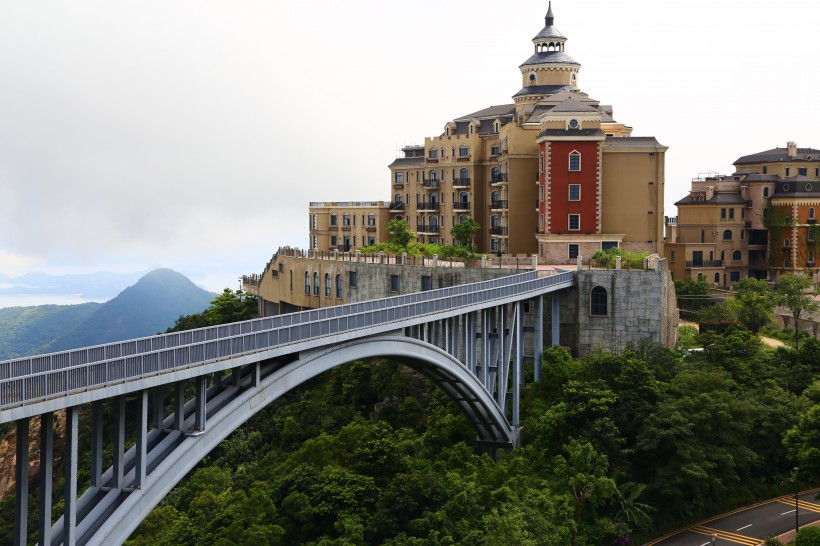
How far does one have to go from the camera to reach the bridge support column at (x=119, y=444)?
22781 mm

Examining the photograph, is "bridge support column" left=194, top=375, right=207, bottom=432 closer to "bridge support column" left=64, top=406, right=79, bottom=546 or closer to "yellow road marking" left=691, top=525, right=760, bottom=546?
"bridge support column" left=64, top=406, right=79, bottom=546

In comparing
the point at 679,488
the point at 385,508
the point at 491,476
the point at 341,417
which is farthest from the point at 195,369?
the point at 341,417

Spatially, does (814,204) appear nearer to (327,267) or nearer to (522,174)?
(522,174)

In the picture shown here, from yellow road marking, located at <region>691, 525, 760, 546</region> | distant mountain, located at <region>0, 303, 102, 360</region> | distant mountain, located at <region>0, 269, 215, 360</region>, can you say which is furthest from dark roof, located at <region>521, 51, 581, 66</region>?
distant mountain, located at <region>0, 303, 102, 360</region>

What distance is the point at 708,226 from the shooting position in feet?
293

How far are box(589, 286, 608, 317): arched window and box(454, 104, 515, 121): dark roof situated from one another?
35381 millimetres

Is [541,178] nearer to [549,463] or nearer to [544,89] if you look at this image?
[544,89]

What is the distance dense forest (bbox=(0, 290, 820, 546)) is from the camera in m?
35.6

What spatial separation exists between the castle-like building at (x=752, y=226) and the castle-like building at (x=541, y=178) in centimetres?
1607

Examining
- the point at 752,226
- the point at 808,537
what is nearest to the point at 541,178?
the point at 752,226

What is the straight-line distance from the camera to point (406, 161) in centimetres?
9656

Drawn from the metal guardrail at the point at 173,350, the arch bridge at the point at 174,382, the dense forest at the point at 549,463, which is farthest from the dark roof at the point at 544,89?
the metal guardrail at the point at 173,350

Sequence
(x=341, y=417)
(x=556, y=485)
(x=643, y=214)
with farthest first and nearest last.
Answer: (x=643, y=214) → (x=341, y=417) → (x=556, y=485)

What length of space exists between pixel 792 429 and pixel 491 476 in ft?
44.9
